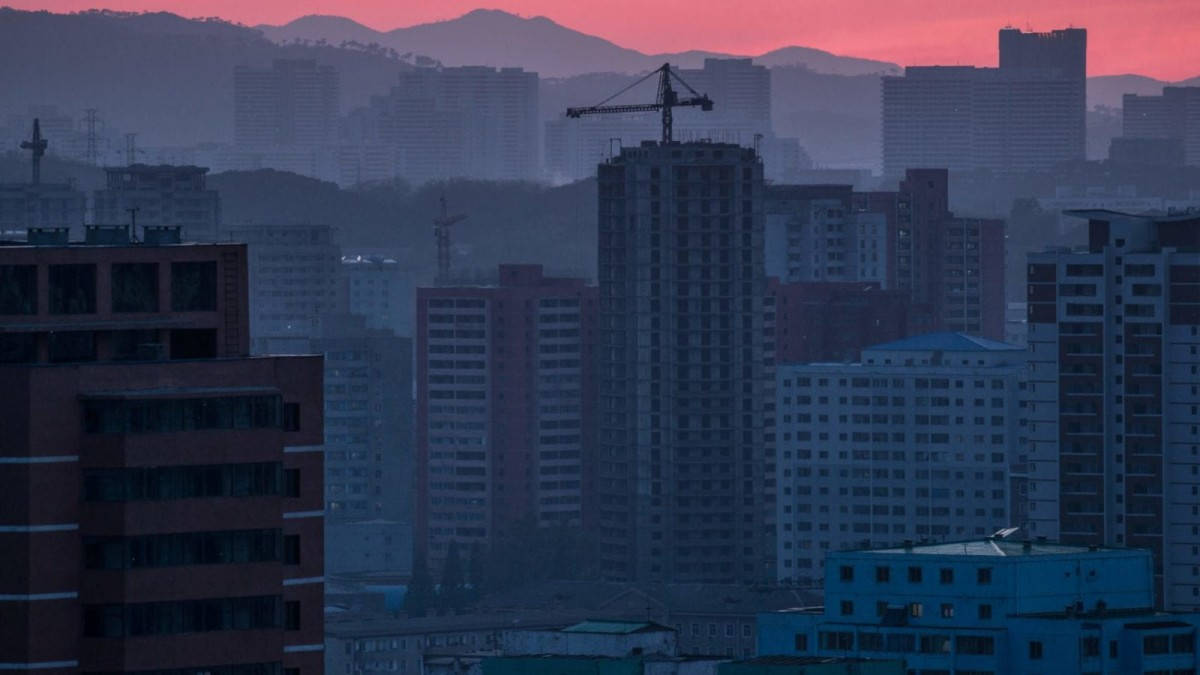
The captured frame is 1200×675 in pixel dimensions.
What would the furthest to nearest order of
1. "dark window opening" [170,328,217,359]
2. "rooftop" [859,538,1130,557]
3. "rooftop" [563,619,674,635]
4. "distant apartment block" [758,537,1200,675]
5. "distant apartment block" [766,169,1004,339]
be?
1. "distant apartment block" [766,169,1004,339]
2. "rooftop" [563,619,674,635]
3. "rooftop" [859,538,1130,557]
4. "distant apartment block" [758,537,1200,675]
5. "dark window opening" [170,328,217,359]

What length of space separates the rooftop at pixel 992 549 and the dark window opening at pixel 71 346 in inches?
902

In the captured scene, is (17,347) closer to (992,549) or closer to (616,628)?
(992,549)

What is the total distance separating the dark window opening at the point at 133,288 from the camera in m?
31.4

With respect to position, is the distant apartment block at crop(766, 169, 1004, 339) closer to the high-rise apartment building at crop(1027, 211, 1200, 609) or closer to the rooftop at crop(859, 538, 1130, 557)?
the high-rise apartment building at crop(1027, 211, 1200, 609)

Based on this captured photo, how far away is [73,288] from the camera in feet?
103

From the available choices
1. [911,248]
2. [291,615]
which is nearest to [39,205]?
[911,248]

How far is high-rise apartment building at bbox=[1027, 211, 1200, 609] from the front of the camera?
71.9 meters

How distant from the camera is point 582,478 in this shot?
113 meters

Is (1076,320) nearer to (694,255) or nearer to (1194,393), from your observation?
(1194,393)

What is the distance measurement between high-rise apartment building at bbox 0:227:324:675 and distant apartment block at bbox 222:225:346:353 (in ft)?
373

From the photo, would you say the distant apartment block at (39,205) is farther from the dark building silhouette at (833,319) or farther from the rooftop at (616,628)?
the rooftop at (616,628)

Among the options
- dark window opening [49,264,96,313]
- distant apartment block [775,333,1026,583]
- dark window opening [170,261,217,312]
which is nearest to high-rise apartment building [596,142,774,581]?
distant apartment block [775,333,1026,583]

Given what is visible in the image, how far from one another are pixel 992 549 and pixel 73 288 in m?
24.8

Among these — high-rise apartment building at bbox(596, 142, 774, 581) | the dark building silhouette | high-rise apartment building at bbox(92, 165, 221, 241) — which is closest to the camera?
high-rise apartment building at bbox(596, 142, 774, 581)
